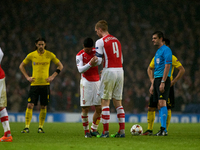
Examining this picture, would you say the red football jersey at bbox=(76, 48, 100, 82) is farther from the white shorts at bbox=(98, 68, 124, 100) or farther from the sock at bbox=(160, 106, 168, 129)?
the sock at bbox=(160, 106, 168, 129)

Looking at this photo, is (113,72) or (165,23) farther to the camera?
(165,23)

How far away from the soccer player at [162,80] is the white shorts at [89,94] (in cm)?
139

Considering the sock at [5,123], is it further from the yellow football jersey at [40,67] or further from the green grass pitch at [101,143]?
the yellow football jersey at [40,67]

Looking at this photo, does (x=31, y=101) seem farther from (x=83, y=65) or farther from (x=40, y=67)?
(x=83, y=65)

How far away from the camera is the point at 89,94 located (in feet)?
22.4

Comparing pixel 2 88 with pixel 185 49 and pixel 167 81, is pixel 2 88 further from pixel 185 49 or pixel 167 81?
pixel 185 49

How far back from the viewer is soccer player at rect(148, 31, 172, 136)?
23.5ft

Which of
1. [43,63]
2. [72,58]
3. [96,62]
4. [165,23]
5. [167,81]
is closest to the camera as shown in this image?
[96,62]

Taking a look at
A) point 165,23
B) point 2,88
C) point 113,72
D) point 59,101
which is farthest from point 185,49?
point 2,88

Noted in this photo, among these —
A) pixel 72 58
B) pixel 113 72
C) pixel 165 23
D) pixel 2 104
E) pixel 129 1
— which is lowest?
pixel 2 104

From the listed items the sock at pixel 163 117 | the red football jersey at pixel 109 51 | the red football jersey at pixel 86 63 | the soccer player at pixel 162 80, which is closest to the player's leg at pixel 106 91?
the red football jersey at pixel 109 51

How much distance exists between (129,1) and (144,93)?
36.1ft

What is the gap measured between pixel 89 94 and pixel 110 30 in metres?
16.8

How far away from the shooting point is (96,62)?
6277mm
